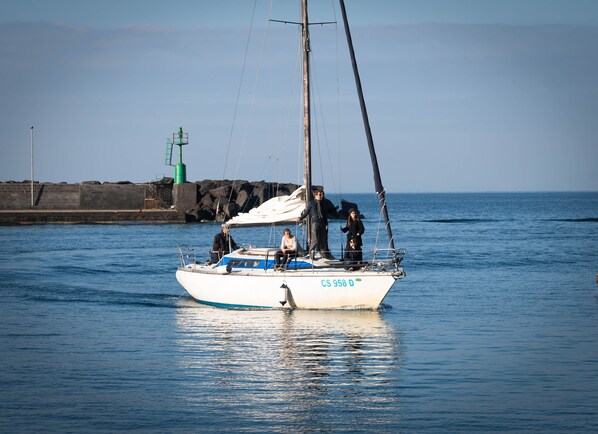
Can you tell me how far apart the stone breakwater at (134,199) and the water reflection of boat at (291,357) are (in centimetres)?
6227

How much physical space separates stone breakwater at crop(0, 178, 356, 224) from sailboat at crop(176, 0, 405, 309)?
61.1 meters

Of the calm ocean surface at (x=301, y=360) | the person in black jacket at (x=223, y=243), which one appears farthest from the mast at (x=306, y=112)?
the calm ocean surface at (x=301, y=360)

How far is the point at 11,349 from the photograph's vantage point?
22438 mm

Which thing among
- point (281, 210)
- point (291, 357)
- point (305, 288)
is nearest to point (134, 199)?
point (281, 210)

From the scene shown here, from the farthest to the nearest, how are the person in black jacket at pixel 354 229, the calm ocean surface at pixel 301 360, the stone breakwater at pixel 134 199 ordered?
the stone breakwater at pixel 134 199 < the person in black jacket at pixel 354 229 < the calm ocean surface at pixel 301 360

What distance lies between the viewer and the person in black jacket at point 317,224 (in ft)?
88.4

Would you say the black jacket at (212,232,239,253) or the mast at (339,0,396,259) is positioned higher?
the mast at (339,0,396,259)

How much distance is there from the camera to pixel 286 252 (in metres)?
26.9

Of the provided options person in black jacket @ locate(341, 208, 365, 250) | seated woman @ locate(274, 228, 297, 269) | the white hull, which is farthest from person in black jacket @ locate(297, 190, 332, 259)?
the white hull

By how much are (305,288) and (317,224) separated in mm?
1840

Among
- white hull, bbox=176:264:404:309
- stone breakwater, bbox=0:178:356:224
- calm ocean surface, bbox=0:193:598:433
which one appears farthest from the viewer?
stone breakwater, bbox=0:178:356:224

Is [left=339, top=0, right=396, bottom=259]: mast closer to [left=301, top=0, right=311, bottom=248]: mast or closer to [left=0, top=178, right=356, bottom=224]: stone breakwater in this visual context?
[left=301, top=0, right=311, bottom=248]: mast

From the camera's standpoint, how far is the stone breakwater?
296 feet

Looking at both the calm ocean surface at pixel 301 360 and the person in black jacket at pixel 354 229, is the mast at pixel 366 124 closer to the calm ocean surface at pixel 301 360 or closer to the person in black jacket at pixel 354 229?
the person in black jacket at pixel 354 229
